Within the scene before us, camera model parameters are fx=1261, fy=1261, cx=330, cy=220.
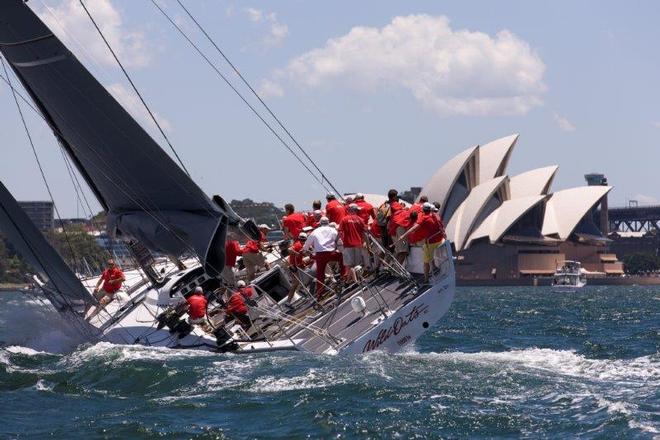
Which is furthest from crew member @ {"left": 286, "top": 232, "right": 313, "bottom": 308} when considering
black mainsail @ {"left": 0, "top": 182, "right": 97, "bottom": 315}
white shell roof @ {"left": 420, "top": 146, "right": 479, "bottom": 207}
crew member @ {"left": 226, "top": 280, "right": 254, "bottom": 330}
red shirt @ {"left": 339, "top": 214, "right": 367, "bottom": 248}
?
white shell roof @ {"left": 420, "top": 146, "right": 479, "bottom": 207}

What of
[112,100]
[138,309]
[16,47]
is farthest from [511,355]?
[16,47]

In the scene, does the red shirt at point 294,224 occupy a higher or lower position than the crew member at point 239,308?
higher

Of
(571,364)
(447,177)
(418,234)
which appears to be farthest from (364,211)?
(447,177)

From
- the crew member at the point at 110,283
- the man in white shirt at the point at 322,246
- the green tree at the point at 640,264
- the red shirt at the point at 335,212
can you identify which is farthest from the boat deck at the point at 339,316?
the green tree at the point at 640,264

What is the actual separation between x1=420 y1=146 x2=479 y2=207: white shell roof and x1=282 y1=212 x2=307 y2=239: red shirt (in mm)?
52021

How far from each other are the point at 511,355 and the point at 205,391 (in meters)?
4.96

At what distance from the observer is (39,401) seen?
12.3m

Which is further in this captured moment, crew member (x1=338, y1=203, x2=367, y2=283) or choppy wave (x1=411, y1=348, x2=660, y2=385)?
crew member (x1=338, y1=203, x2=367, y2=283)

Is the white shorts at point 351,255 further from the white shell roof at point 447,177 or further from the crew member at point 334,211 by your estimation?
the white shell roof at point 447,177

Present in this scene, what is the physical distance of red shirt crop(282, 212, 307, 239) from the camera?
55.1 feet

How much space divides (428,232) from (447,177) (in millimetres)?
54368

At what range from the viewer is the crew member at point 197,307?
14.7 m

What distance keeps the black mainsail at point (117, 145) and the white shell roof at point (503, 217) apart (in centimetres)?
5792

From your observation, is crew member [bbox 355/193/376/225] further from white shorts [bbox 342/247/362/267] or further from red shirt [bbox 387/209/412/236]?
white shorts [bbox 342/247/362/267]
